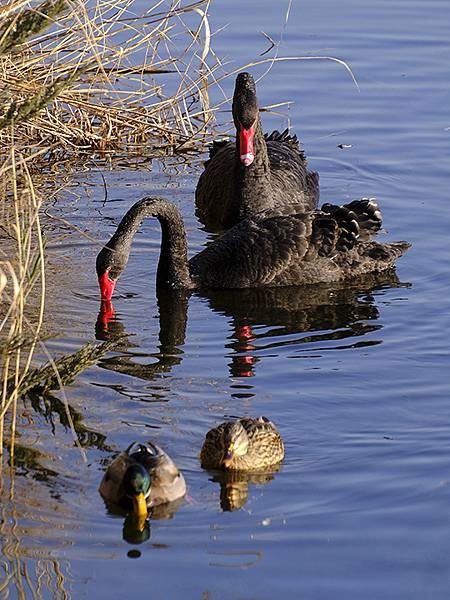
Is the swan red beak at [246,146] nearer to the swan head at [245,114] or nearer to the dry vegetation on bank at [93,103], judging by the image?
the swan head at [245,114]

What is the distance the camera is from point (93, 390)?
7.99 metres

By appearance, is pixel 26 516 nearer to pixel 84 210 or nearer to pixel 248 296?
pixel 248 296

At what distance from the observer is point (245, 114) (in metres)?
11.5

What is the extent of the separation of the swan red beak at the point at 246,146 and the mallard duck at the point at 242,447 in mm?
4642

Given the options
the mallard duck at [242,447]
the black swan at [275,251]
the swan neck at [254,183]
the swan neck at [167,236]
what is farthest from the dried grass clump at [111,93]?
the mallard duck at [242,447]

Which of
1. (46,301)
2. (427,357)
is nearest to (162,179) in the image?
(46,301)

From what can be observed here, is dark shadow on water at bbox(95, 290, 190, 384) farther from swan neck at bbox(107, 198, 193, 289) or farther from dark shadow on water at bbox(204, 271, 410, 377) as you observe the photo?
dark shadow on water at bbox(204, 271, 410, 377)

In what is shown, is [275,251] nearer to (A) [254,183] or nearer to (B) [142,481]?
(A) [254,183]

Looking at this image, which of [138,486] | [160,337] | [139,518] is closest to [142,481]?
[138,486]

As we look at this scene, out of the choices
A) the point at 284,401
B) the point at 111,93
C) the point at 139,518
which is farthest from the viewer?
the point at 111,93

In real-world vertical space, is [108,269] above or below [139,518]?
above

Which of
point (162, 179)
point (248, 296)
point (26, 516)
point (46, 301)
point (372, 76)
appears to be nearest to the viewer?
point (26, 516)

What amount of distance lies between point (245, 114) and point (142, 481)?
5686mm

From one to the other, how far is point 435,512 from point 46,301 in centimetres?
382
